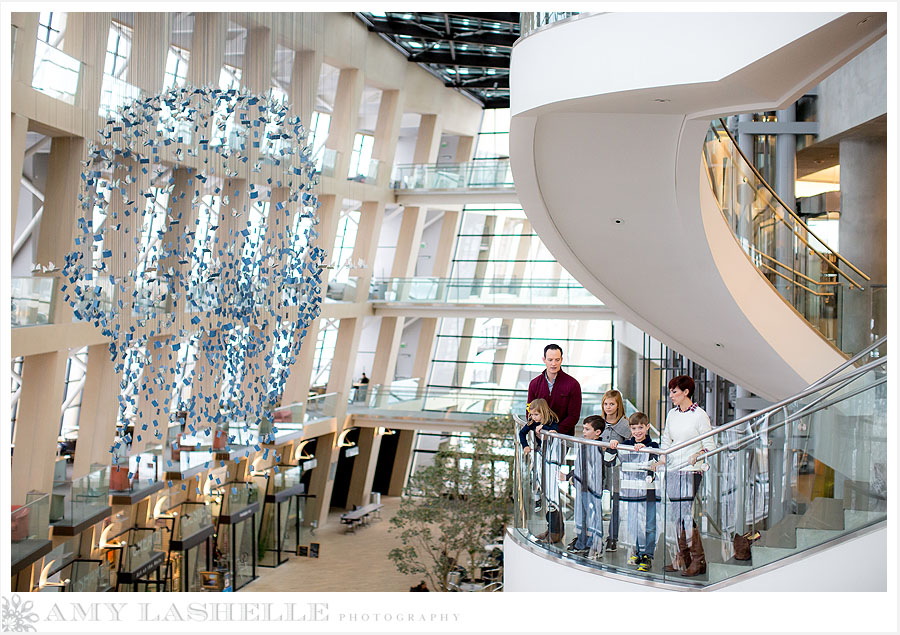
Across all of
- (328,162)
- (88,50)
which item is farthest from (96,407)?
(328,162)

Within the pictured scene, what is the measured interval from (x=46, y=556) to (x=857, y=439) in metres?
12.0

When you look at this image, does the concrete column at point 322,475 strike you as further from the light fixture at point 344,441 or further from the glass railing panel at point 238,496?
the glass railing panel at point 238,496

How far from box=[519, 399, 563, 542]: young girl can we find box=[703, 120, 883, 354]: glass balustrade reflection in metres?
3.72

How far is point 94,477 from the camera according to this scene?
48.2 ft

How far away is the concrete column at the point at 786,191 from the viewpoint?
10.3 m

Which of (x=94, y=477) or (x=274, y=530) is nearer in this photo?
(x=94, y=477)

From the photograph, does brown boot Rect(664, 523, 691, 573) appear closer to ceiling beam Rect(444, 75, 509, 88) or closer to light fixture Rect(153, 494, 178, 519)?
light fixture Rect(153, 494, 178, 519)

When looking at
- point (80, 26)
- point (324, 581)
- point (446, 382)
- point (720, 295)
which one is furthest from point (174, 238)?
point (446, 382)

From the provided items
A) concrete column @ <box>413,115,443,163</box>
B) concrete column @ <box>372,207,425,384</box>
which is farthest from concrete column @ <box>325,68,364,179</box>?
concrete column @ <box>413,115,443,163</box>

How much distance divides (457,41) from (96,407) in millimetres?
11395

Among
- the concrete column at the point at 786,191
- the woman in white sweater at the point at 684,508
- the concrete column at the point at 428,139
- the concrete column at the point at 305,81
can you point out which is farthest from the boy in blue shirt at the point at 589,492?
the concrete column at the point at 428,139

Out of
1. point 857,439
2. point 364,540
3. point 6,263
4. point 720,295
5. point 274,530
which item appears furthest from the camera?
point 364,540

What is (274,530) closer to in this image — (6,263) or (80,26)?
(80,26)

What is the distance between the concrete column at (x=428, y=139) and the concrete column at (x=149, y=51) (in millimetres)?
10531
